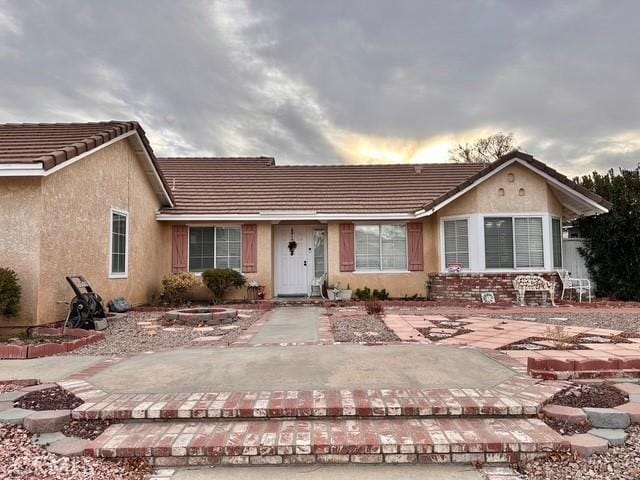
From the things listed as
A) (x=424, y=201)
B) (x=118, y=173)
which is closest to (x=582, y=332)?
(x=424, y=201)

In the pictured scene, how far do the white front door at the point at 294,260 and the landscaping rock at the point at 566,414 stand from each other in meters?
10.6

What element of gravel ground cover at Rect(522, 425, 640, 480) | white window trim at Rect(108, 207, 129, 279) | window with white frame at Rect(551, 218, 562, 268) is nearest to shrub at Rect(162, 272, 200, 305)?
white window trim at Rect(108, 207, 129, 279)

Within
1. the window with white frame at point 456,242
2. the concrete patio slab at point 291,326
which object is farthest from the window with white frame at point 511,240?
the concrete patio slab at point 291,326

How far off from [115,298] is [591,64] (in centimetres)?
1529

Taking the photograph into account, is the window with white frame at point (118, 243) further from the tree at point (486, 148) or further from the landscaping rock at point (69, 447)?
the tree at point (486, 148)

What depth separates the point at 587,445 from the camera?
9.59 ft

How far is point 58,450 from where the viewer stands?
2.96 metres

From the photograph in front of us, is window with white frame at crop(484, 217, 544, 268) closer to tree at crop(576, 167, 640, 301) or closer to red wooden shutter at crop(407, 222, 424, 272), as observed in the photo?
red wooden shutter at crop(407, 222, 424, 272)

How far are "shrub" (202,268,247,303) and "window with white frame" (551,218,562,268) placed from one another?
951 centimetres

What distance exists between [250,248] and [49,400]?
924 centimetres

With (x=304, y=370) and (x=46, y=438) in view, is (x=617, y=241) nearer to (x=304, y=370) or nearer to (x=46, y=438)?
(x=304, y=370)

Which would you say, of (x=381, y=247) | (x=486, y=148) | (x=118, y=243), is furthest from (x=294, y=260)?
(x=486, y=148)

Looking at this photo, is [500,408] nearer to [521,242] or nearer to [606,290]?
[521,242]

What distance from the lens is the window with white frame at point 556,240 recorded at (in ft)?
39.5
